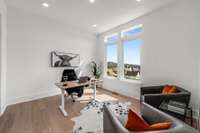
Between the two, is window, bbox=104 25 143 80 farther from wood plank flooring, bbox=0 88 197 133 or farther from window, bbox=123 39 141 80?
wood plank flooring, bbox=0 88 197 133

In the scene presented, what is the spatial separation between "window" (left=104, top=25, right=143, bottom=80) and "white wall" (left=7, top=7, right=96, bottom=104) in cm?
181

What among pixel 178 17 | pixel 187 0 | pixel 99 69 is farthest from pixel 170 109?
pixel 99 69

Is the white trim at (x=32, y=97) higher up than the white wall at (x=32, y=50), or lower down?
lower down

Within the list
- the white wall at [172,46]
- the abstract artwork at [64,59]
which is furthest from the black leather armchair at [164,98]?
the abstract artwork at [64,59]

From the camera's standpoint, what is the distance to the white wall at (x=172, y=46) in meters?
2.88

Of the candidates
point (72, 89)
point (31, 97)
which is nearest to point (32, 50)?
point (31, 97)

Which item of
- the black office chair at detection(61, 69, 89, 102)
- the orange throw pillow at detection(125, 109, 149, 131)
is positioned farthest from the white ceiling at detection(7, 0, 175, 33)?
the orange throw pillow at detection(125, 109, 149, 131)

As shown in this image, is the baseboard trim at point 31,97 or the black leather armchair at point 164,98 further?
the baseboard trim at point 31,97

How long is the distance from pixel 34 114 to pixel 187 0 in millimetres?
4658

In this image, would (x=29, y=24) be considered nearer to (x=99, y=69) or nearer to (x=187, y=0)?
(x=99, y=69)

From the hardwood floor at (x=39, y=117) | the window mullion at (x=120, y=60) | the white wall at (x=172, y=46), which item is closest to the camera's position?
the hardwood floor at (x=39, y=117)

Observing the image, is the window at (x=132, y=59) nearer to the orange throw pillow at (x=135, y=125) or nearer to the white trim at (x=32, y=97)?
the white trim at (x=32, y=97)

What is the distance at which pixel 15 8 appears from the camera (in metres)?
3.82

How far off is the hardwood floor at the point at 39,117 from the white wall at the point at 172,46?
4.07ft
